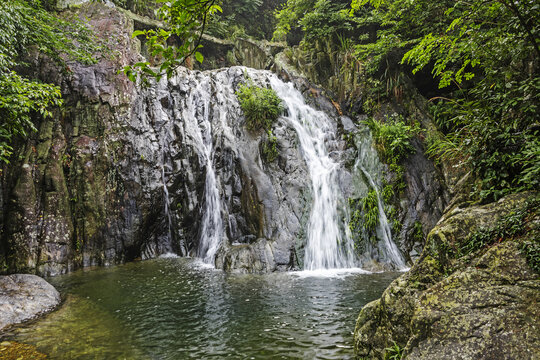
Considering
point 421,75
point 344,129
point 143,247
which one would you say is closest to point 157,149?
point 143,247

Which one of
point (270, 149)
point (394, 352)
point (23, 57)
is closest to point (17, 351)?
point (394, 352)

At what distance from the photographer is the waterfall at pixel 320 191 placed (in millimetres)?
8070

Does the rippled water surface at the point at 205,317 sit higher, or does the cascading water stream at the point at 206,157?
the cascading water stream at the point at 206,157

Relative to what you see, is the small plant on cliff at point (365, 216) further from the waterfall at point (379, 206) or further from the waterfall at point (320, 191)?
the waterfall at point (320, 191)

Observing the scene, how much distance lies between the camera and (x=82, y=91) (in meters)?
9.78

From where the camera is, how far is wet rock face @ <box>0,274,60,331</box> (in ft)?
15.4

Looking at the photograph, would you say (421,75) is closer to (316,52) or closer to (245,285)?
(316,52)

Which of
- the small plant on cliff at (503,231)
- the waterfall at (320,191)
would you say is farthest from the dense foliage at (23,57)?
the small plant on cliff at (503,231)

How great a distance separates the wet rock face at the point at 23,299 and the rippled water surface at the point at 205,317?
285 millimetres

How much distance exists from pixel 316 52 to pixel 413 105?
5.45 meters

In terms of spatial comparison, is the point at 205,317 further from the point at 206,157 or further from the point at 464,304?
the point at 206,157

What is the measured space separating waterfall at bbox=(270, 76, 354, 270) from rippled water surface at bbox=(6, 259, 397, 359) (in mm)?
1155

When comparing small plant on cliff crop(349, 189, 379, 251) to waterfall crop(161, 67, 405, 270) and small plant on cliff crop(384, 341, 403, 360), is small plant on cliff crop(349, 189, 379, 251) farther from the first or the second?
small plant on cliff crop(384, 341, 403, 360)

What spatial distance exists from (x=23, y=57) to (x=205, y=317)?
33.3ft
